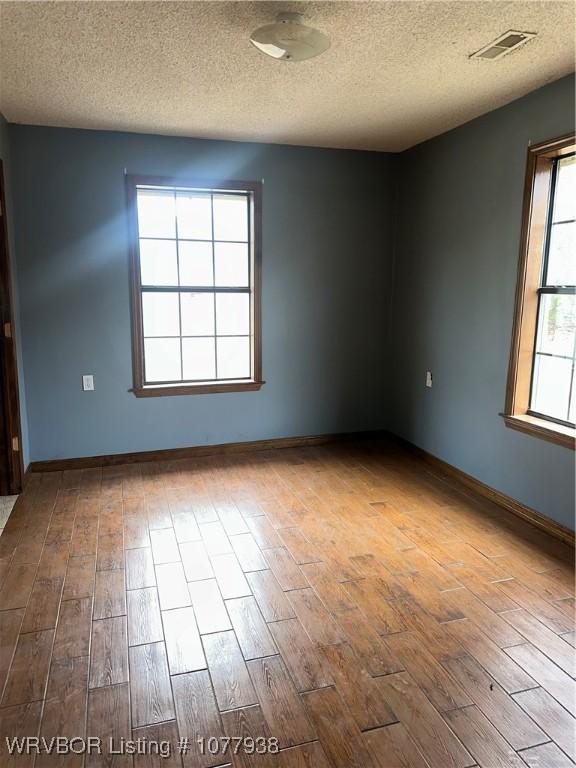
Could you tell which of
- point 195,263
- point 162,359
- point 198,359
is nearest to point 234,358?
point 198,359

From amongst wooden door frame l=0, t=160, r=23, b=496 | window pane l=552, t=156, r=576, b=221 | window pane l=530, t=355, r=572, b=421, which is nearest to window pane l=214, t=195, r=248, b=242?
wooden door frame l=0, t=160, r=23, b=496

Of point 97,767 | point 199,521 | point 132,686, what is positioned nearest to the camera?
point 97,767

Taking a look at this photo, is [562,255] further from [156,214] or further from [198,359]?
[156,214]

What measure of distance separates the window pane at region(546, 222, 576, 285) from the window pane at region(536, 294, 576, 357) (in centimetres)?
10

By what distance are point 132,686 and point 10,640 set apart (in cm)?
60

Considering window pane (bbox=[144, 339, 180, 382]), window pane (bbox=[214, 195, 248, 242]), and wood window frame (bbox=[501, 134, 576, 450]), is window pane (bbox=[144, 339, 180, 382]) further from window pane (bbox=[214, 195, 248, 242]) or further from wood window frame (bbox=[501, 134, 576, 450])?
wood window frame (bbox=[501, 134, 576, 450])

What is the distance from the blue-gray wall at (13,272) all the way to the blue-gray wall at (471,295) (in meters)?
2.92

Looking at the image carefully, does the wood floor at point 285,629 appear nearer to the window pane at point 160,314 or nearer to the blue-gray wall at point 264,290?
the blue-gray wall at point 264,290

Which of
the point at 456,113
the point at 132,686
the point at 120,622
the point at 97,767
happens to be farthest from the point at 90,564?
the point at 456,113

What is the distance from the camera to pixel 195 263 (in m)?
4.09

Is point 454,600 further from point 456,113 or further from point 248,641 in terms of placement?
point 456,113

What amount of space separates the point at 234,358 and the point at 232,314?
1.17 feet

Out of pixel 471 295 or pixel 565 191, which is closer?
pixel 565 191

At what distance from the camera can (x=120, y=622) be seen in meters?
2.22
